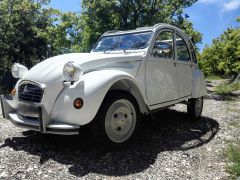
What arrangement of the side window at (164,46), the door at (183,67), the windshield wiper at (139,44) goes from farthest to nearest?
the door at (183,67) < the side window at (164,46) < the windshield wiper at (139,44)

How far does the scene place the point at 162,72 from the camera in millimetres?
5969

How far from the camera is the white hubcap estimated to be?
4.69m

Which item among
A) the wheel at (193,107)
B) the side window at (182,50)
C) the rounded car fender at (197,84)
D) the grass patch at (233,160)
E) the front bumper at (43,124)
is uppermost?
the side window at (182,50)

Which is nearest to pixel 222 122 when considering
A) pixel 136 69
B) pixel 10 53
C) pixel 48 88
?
pixel 136 69

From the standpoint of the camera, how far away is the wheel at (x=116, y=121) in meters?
4.50

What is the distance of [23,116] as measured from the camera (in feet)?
15.8

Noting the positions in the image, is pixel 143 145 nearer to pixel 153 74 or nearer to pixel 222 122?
pixel 153 74

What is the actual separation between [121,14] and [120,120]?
44.7ft

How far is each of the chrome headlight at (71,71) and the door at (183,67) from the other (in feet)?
9.36

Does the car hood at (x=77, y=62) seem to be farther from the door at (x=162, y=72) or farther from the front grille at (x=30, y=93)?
the door at (x=162, y=72)

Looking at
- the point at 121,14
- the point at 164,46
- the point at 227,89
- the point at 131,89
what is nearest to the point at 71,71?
the point at 131,89

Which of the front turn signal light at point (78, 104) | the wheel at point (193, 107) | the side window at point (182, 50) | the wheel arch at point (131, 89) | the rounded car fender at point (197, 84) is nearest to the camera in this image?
the front turn signal light at point (78, 104)

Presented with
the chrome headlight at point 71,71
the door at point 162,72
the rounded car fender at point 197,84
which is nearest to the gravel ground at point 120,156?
the door at point 162,72

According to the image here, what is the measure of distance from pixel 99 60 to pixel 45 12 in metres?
24.8
